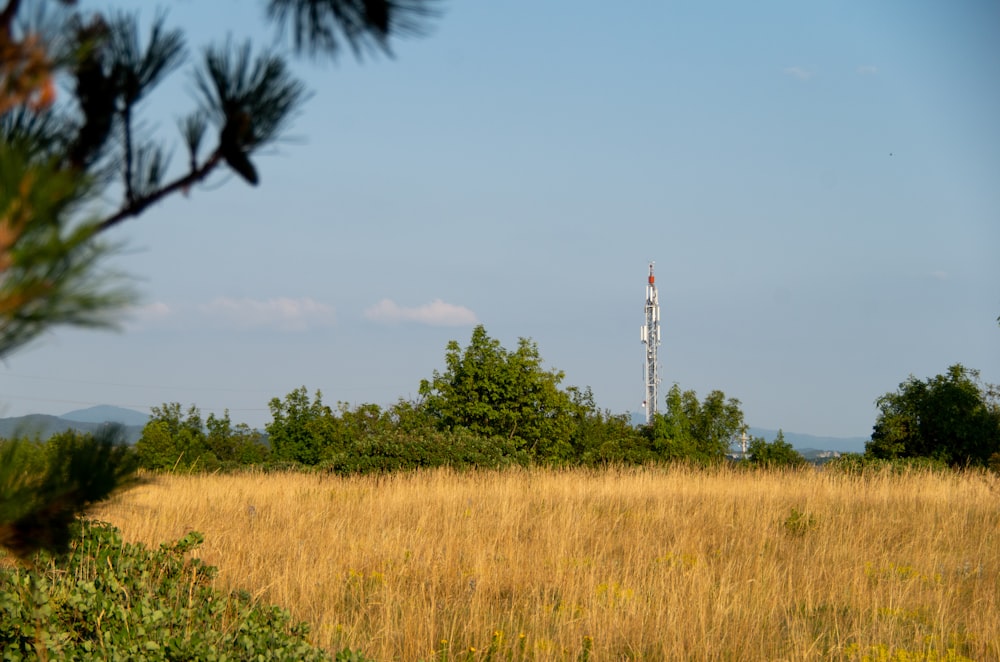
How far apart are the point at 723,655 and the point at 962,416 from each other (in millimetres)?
19294

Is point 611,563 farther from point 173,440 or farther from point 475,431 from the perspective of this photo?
point 173,440

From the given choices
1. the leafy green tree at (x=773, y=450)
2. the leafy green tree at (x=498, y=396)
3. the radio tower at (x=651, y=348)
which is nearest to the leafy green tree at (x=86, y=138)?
the leafy green tree at (x=498, y=396)

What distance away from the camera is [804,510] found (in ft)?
34.5

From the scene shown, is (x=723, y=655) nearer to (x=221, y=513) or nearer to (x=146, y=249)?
(x=146, y=249)

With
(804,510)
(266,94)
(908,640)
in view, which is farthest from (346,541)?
(266,94)

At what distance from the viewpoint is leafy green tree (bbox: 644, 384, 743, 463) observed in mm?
23719

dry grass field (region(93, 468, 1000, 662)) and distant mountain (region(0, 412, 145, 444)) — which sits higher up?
distant mountain (region(0, 412, 145, 444))

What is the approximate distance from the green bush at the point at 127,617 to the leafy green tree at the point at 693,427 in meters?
18.1

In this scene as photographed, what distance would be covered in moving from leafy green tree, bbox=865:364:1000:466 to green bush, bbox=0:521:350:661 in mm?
19724

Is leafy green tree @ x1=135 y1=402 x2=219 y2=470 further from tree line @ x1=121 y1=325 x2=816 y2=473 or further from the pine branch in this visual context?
the pine branch

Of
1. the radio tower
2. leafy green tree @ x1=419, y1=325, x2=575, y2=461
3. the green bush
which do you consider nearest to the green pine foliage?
the green bush

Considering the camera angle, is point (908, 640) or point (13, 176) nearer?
point (13, 176)

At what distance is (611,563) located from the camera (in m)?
7.39

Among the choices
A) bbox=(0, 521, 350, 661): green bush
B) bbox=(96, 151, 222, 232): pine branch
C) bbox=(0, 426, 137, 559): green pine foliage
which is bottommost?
bbox=(0, 521, 350, 661): green bush
